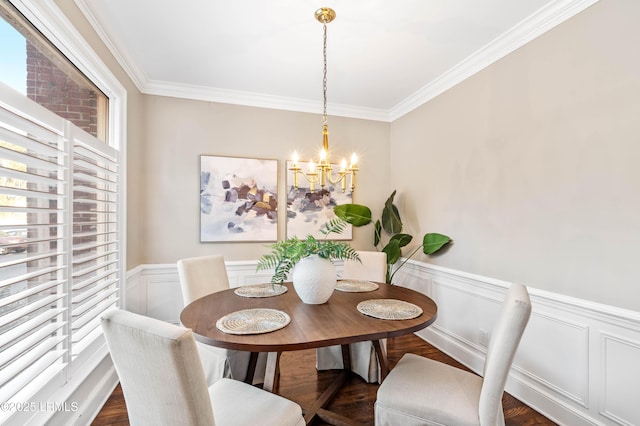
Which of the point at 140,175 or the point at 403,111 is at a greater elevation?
the point at 403,111

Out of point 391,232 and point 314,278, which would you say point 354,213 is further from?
point 314,278

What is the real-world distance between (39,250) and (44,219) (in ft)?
0.54

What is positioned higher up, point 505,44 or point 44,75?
point 505,44

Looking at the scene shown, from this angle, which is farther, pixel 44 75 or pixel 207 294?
pixel 207 294

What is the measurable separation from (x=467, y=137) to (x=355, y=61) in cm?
121

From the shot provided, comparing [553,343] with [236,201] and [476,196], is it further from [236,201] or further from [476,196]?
[236,201]

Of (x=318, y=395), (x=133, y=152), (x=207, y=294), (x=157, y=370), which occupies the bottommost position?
(x=318, y=395)

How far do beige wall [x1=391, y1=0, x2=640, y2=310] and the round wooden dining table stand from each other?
0.91 meters

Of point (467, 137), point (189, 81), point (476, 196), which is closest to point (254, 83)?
point (189, 81)

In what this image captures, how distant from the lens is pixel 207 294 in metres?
2.23

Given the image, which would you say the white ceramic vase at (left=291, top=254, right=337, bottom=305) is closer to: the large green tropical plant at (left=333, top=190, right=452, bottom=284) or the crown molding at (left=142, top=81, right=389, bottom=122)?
the large green tropical plant at (left=333, top=190, right=452, bottom=284)

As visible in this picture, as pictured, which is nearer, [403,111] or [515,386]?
[515,386]

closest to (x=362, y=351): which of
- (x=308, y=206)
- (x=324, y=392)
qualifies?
(x=324, y=392)

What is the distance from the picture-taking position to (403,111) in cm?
362
